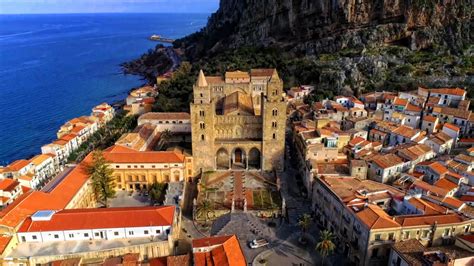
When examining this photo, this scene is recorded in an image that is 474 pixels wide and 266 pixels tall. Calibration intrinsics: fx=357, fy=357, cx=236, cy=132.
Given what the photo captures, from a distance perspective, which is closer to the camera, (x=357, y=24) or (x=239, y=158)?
(x=239, y=158)

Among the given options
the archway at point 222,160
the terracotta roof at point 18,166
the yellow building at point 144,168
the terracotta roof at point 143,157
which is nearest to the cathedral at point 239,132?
the archway at point 222,160

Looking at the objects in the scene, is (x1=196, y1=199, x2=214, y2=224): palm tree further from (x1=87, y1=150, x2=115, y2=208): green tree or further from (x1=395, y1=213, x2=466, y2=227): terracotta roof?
(x1=395, y1=213, x2=466, y2=227): terracotta roof

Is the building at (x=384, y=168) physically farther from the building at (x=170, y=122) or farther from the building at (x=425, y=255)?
the building at (x=170, y=122)

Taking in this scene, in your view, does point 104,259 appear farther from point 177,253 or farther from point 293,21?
point 293,21

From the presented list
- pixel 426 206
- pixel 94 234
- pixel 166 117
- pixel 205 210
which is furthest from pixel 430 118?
pixel 94 234

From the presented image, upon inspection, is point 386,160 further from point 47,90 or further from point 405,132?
point 47,90

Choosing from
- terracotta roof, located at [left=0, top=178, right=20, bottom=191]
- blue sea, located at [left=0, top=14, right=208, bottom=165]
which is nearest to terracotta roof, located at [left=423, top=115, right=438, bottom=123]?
terracotta roof, located at [left=0, top=178, right=20, bottom=191]

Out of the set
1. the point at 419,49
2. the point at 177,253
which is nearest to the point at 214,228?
the point at 177,253
